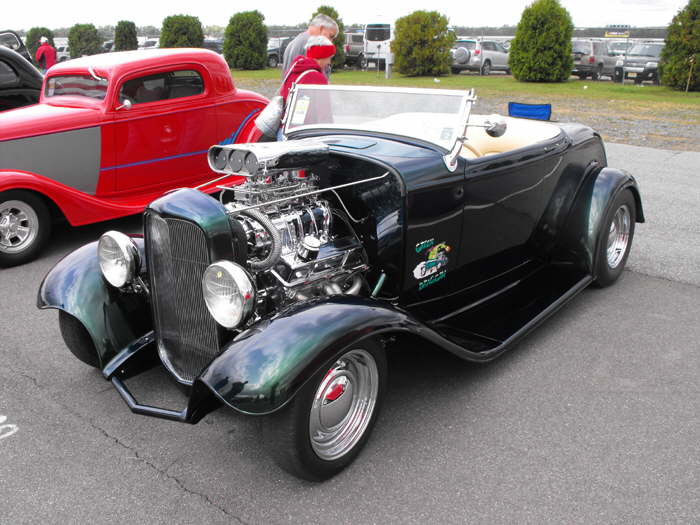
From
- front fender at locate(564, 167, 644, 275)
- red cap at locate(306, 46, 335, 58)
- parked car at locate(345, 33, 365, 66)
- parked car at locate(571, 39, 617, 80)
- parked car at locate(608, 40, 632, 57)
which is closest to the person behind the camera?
front fender at locate(564, 167, 644, 275)

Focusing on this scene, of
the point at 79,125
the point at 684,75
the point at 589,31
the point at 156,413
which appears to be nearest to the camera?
the point at 156,413

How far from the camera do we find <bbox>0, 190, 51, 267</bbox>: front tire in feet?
17.4

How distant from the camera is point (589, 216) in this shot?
4.41 metres

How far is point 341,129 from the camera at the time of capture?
3.83 meters

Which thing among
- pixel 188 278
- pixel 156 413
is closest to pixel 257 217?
pixel 188 278

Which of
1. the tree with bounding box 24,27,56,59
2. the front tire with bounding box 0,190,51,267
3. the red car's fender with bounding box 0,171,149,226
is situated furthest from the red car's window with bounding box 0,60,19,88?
the tree with bounding box 24,27,56,59

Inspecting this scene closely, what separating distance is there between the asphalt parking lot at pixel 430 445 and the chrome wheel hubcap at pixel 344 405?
0.14 meters

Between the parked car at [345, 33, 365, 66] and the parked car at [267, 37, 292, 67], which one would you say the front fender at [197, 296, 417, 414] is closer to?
the parked car at [345, 33, 365, 66]

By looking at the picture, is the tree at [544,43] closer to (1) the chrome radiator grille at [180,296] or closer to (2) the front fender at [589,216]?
(2) the front fender at [589,216]

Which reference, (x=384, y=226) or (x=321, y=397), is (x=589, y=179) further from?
(x=321, y=397)

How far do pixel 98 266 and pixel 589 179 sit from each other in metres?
3.43

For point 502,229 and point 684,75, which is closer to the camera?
point 502,229

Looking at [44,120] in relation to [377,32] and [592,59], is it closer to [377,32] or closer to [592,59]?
[592,59]

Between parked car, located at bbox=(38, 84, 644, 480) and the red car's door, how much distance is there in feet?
8.47
